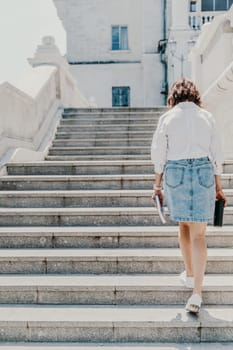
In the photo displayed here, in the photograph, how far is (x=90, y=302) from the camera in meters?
3.44

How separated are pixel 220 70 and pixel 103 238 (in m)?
4.32

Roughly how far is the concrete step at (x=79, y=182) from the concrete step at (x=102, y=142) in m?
2.07

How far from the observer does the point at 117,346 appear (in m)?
3.03

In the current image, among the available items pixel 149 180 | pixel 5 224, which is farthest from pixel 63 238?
pixel 149 180

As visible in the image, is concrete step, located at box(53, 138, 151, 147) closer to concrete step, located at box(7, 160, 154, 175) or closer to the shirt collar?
concrete step, located at box(7, 160, 154, 175)

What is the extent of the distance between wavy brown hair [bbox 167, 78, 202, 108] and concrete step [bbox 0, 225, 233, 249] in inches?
56.4

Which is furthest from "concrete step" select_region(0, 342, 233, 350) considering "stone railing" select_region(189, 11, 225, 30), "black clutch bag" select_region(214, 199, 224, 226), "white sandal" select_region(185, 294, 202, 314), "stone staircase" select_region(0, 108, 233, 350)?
"stone railing" select_region(189, 11, 225, 30)

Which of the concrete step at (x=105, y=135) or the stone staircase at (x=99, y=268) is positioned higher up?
the concrete step at (x=105, y=135)

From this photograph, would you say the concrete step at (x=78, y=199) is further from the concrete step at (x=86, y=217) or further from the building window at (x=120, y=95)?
the building window at (x=120, y=95)

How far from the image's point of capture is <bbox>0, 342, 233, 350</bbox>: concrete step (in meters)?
2.98

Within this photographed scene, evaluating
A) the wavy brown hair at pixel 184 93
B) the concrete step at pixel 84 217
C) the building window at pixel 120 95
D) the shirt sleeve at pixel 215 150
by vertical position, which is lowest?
the concrete step at pixel 84 217

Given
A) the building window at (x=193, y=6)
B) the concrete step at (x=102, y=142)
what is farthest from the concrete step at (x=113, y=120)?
the building window at (x=193, y=6)

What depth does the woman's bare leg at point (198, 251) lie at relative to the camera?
120 inches

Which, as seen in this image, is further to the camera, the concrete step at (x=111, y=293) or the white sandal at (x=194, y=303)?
the concrete step at (x=111, y=293)
